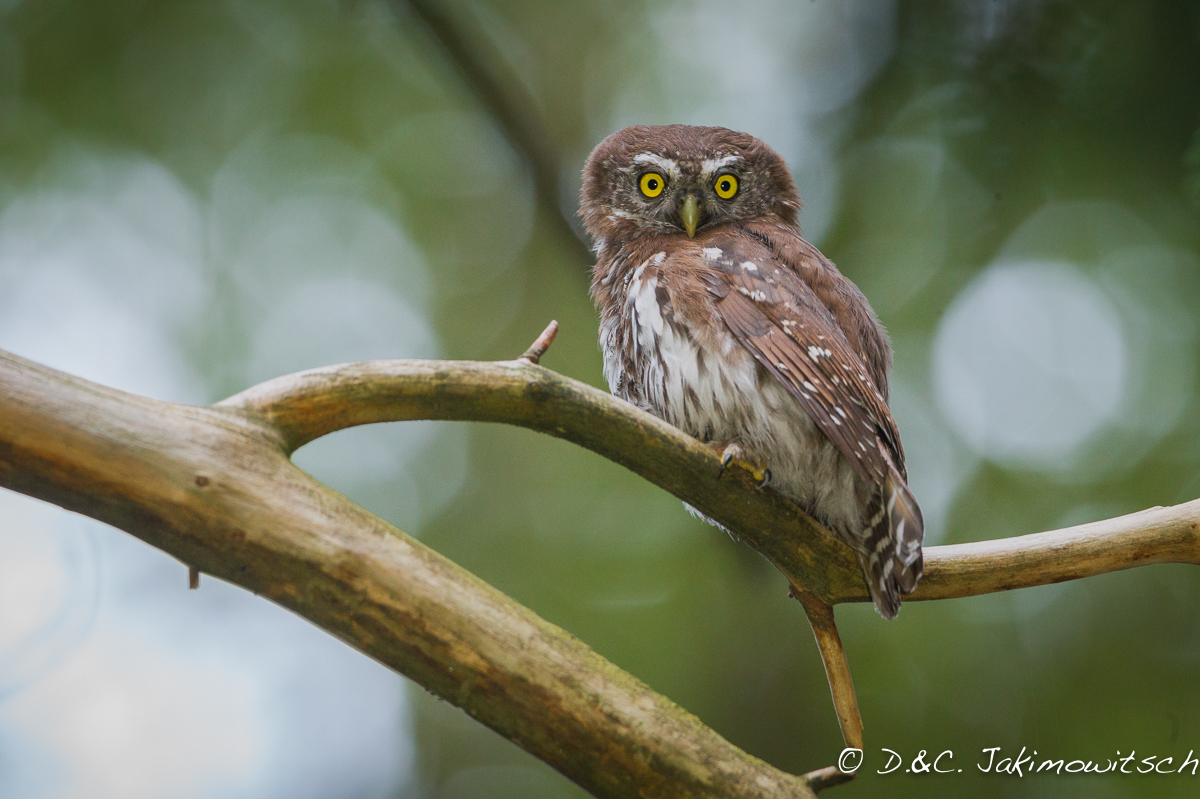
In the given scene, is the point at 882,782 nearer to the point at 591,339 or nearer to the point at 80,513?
the point at 591,339

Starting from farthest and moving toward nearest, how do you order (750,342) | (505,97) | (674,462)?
(505,97) → (750,342) → (674,462)

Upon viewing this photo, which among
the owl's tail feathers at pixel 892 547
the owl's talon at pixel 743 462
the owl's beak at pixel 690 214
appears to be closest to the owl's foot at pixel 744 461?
the owl's talon at pixel 743 462

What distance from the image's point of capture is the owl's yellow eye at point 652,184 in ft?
9.14

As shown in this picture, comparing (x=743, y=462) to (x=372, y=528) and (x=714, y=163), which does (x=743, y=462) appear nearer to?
(x=372, y=528)

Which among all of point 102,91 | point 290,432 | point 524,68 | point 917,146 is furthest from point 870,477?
point 102,91

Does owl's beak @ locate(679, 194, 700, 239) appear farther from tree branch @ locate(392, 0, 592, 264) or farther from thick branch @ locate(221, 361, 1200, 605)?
tree branch @ locate(392, 0, 592, 264)

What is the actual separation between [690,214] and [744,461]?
109 cm

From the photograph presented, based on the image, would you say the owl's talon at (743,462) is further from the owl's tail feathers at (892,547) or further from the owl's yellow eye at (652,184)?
the owl's yellow eye at (652,184)

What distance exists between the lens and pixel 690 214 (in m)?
2.71

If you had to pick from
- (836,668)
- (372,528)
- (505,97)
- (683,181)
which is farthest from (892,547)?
(505,97)

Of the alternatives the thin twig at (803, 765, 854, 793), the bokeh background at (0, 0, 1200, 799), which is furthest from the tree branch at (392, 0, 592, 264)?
the thin twig at (803, 765, 854, 793)

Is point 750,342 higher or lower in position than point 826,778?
higher

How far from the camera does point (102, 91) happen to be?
13.3 ft

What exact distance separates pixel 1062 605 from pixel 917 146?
238 centimetres
